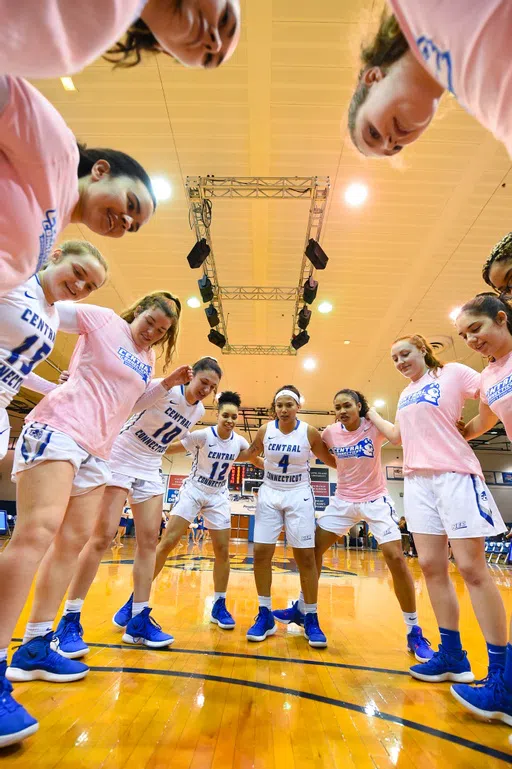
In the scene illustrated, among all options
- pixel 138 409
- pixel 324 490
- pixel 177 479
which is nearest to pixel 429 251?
pixel 138 409

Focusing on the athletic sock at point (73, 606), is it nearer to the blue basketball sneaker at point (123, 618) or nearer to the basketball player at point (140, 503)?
the basketball player at point (140, 503)

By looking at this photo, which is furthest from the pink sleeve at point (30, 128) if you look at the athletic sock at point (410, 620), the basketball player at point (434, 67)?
the athletic sock at point (410, 620)

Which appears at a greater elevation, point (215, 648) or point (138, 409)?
point (138, 409)

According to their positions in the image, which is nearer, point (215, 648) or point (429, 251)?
point (215, 648)

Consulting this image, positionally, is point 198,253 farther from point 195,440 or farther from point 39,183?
point 39,183

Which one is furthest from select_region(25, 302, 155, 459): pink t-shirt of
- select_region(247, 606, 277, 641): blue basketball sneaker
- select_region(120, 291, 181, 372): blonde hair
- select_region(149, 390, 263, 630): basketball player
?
select_region(247, 606, 277, 641): blue basketball sneaker

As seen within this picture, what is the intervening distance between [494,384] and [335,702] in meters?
1.51

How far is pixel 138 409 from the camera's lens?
2.49 metres

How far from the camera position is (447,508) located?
6.99 ft

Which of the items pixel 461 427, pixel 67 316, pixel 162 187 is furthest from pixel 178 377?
pixel 162 187

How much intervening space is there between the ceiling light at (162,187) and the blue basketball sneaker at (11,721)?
5973 millimetres

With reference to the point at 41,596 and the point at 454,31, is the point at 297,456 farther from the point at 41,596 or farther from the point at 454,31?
the point at 454,31

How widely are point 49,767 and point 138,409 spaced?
1594 mm

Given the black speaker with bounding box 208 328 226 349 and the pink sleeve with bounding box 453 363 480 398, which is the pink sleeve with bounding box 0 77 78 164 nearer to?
the pink sleeve with bounding box 453 363 480 398
